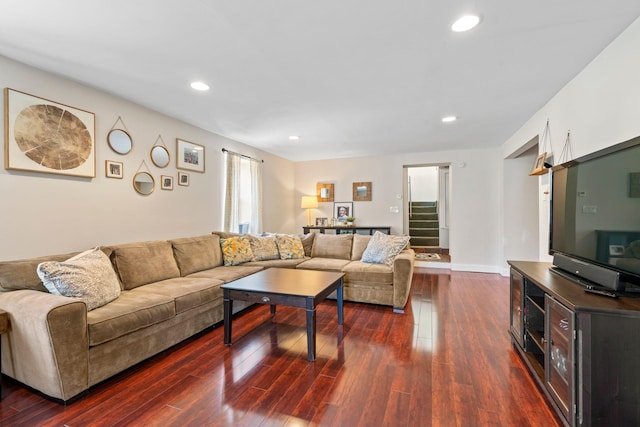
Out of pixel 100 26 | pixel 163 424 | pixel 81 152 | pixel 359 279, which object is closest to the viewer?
pixel 163 424

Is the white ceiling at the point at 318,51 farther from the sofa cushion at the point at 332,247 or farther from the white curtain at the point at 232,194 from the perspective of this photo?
the sofa cushion at the point at 332,247

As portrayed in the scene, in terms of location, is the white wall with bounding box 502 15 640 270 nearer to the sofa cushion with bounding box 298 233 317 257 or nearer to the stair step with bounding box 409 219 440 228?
the sofa cushion with bounding box 298 233 317 257

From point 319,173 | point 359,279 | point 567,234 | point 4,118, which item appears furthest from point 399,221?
point 4,118

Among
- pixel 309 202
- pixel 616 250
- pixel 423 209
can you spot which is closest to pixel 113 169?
pixel 309 202

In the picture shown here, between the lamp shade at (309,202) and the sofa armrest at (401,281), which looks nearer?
the sofa armrest at (401,281)

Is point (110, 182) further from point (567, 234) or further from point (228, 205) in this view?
point (567, 234)

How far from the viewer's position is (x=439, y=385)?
1947 millimetres

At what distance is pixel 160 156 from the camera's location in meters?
3.44

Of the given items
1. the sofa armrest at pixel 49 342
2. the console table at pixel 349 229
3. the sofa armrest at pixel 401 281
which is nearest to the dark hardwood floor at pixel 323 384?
the sofa armrest at pixel 49 342

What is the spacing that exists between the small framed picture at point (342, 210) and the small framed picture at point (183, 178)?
3362 mm

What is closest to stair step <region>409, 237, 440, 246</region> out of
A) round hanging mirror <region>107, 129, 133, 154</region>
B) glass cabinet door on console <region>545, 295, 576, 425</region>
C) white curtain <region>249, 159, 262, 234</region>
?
white curtain <region>249, 159, 262, 234</region>

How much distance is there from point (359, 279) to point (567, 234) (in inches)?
83.3

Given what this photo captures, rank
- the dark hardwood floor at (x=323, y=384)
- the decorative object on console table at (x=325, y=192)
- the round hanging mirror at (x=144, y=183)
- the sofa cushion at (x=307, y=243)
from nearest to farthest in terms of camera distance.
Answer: the dark hardwood floor at (x=323, y=384) < the round hanging mirror at (x=144, y=183) < the sofa cushion at (x=307, y=243) < the decorative object on console table at (x=325, y=192)

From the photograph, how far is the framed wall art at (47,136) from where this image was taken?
2207 mm
